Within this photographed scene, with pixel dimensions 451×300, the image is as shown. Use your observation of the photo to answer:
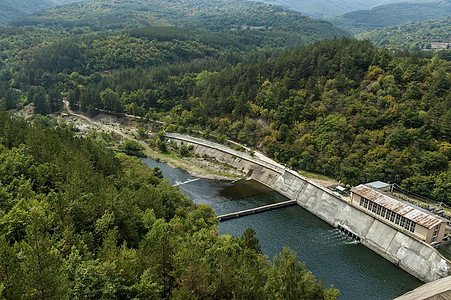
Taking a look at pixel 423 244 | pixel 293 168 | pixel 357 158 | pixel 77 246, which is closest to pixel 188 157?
pixel 293 168

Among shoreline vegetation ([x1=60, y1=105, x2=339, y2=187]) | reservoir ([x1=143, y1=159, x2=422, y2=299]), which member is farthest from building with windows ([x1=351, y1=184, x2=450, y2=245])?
shoreline vegetation ([x1=60, y1=105, x2=339, y2=187])

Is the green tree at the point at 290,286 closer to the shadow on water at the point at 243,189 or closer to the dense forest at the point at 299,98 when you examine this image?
the shadow on water at the point at 243,189

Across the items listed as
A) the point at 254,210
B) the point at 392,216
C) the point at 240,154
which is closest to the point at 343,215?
the point at 392,216

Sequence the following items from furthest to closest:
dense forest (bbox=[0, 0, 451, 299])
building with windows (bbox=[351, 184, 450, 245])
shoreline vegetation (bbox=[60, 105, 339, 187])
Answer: shoreline vegetation (bbox=[60, 105, 339, 187])
building with windows (bbox=[351, 184, 450, 245])
dense forest (bbox=[0, 0, 451, 299])

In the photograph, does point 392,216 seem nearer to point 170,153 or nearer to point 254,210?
point 254,210

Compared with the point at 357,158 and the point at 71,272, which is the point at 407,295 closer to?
the point at 357,158

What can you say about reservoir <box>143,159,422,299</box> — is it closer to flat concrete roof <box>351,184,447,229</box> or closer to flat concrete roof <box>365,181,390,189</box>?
flat concrete roof <box>351,184,447,229</box>

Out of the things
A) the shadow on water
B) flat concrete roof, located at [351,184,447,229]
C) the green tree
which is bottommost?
the shadow on water
